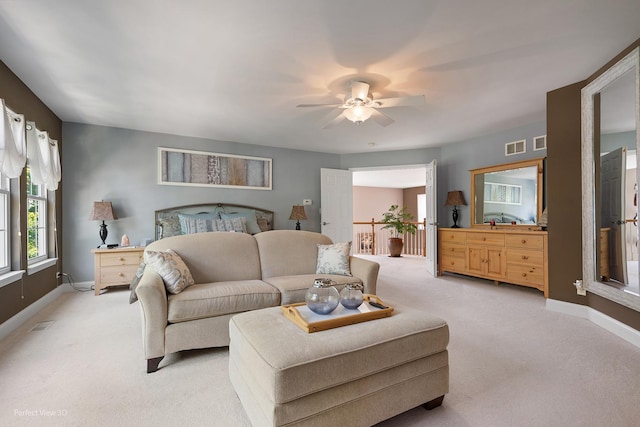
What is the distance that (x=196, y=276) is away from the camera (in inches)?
107

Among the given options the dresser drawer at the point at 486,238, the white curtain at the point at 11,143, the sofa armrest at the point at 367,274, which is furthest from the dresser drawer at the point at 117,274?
the dresser drawer at the point at 486,238

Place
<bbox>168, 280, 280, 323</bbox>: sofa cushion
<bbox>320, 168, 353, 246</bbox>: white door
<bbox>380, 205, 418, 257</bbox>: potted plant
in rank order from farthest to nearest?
<bbox>380, 205, 418, 257</bbox>: potted plant
<bbox>320, 168, 353, 246</bbox>: white door
<bbox>168, 280, 280, 323</bbox>: sofa cushion

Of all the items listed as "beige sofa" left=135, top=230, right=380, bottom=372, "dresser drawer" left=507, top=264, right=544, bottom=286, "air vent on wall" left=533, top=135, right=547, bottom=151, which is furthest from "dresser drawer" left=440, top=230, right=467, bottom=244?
"beige sofa" left=135, top=230, right=380, bottom=372

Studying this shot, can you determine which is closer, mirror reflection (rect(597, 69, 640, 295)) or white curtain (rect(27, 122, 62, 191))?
mirror reflection (rect(597, 69, 640, 295))

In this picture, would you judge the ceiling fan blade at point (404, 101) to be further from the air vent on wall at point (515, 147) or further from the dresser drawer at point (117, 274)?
the dresser drawer at point (117, 274)

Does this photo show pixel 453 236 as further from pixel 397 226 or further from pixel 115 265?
pixel 115 265

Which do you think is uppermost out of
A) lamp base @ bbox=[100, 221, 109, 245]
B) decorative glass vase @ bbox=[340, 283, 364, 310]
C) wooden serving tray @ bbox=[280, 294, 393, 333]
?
lamp base @ bbox=[100, 221, 109, 245]

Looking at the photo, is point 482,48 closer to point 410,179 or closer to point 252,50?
point 252,50

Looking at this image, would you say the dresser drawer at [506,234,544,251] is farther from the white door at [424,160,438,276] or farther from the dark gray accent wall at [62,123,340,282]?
the dark gray accent wall at [62,123,340,282]

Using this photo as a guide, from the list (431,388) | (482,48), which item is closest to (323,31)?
(482,48)

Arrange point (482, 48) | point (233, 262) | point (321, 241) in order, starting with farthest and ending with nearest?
point (321, 241)
point (233, 262)
point (482, 48)

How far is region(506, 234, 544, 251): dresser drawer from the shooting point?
391 cm

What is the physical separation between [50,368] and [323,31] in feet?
10.0

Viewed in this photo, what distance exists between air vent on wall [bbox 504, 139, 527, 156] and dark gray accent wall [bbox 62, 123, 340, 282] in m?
4.38
